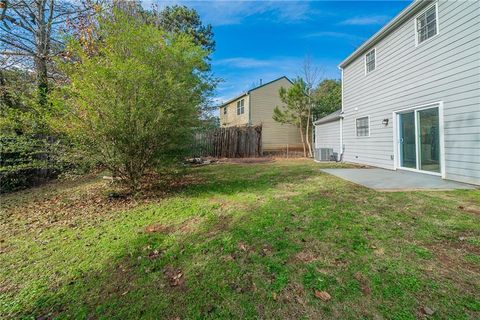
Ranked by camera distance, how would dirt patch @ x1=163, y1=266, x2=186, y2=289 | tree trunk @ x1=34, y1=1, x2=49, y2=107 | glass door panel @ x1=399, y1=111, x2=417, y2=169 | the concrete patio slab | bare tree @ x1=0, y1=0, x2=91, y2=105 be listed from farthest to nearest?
1. tree trunk @ x1=34, y1=1, x2=49, y2=107
2. bare tree @ x1=0, y1=0, x2=91, y2=105
3. glass door panel @ x1=399, y1=111, x2=417, y2=169
4. the concrete patio slab
5. dirt patch @ x1=163, y1=266, x2=186, y2=289

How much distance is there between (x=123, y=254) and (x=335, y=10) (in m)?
10.8

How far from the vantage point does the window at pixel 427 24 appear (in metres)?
→ 6.06

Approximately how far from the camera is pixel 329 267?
7.63 ft

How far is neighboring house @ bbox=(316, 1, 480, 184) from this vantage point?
514 centimetres

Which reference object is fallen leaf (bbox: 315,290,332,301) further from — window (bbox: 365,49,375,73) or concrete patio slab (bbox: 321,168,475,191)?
window (bbox: 365,49,375,73)

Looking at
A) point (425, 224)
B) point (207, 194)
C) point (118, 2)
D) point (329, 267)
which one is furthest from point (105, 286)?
point (118, 2)

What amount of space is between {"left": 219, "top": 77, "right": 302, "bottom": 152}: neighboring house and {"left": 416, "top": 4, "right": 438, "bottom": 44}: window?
38.7 feet

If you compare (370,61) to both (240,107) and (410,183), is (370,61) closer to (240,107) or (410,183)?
(410,183)

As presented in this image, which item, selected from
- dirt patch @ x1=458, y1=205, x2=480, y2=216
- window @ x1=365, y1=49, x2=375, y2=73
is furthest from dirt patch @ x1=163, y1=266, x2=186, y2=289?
window @ x1=365, y1=49, x2=375, y2=73

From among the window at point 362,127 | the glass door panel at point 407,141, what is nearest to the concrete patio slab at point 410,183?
the glass door panel at point 407,141

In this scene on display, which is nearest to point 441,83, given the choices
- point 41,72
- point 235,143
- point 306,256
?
point 306,256

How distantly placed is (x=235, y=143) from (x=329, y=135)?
572cm

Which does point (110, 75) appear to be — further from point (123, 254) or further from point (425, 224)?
point (425, 224)

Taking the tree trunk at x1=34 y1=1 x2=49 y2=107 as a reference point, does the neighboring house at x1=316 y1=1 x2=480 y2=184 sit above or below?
below
